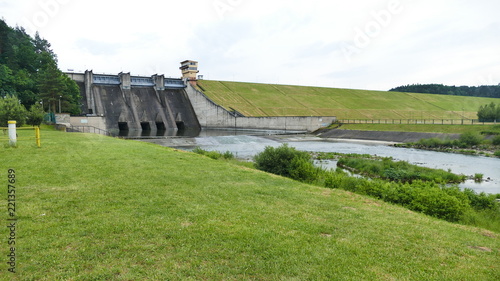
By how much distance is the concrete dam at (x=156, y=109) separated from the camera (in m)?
66.2

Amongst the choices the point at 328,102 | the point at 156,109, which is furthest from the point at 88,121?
the point at 328,102

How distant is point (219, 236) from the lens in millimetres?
6328

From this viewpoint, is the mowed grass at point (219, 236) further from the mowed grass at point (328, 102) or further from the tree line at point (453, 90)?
the tree line at point (453, 90)

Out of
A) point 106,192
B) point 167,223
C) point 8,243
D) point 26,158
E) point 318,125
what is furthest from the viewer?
point 318,125

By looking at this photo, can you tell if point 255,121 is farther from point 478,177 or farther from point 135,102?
point 478,177

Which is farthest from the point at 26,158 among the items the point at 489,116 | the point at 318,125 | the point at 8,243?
the point at 489,116

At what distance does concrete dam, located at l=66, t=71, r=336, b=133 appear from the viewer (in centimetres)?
6619

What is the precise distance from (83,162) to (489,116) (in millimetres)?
83267

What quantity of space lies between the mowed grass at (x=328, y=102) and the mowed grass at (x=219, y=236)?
6597cm

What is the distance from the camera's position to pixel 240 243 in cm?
602

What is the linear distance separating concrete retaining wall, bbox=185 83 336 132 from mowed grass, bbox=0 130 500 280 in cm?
5520

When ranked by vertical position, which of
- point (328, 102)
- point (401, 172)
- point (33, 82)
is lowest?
point (401, 172)

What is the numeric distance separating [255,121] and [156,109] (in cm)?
2281

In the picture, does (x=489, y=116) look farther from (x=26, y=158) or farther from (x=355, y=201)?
(x=26, y=158)
